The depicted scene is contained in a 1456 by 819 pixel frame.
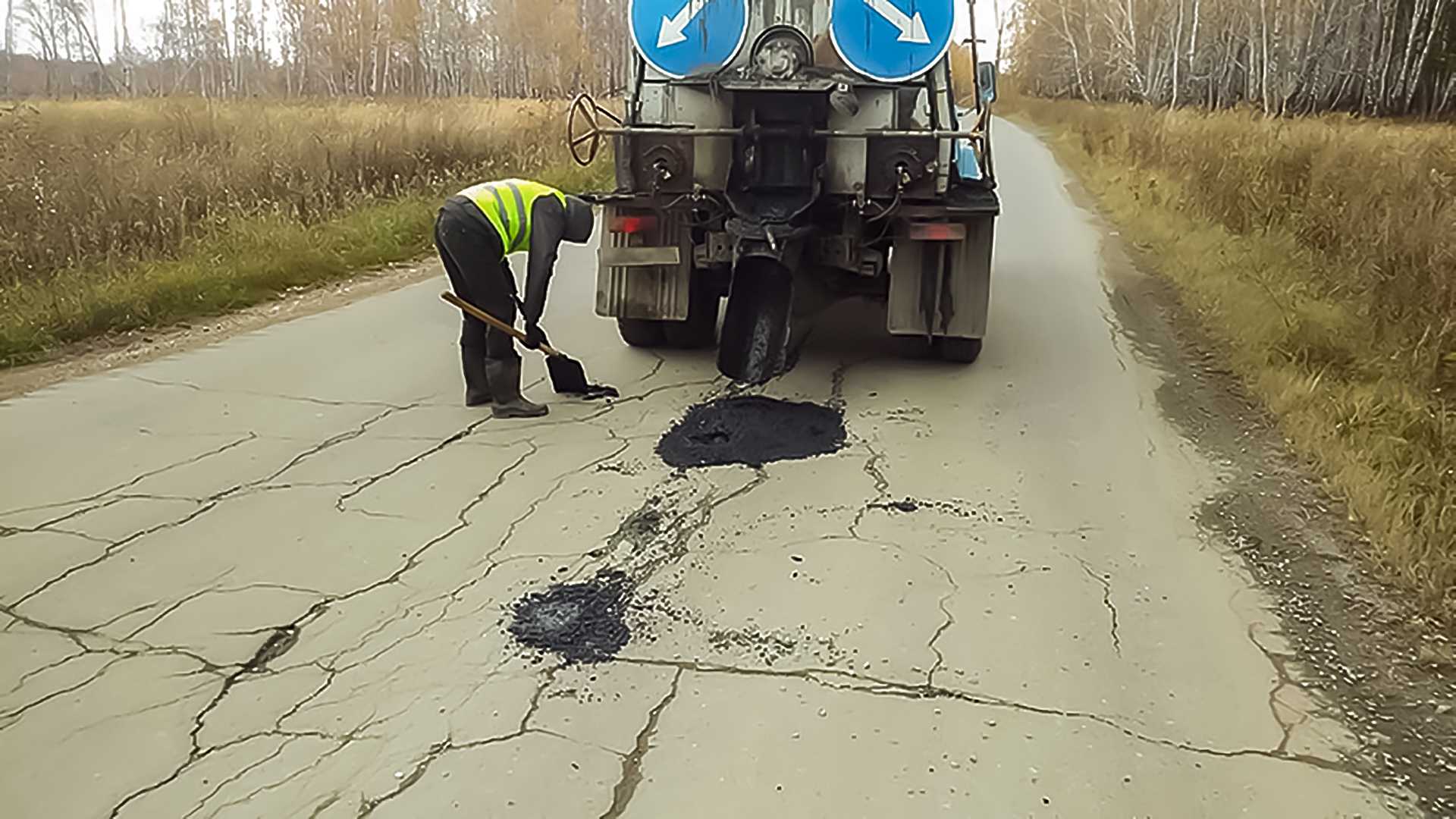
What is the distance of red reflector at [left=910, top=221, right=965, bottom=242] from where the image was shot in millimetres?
6941

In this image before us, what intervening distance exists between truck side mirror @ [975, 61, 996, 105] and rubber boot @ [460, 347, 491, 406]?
335 centimetres

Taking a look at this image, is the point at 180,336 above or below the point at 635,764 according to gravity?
above

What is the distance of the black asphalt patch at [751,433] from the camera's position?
19.4 feet

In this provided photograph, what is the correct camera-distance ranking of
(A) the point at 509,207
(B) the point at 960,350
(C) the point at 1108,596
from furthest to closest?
(B) the point at 960,350 < (A) the point at 509,207 < (C) the point at 1108,596

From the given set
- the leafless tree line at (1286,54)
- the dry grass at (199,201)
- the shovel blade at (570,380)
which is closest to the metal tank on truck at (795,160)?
the shovel blade at (570,380)

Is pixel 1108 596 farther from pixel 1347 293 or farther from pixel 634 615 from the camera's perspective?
pixel 1347 293

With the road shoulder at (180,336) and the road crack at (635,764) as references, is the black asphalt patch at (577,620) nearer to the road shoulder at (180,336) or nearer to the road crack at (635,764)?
the road crack at (635,764)

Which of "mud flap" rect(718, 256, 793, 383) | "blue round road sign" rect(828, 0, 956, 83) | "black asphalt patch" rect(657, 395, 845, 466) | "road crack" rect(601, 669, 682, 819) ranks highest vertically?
"blue round road sign" rect(828, 0, 956, 83)

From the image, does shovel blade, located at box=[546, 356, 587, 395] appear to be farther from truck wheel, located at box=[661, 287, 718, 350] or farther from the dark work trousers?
truck wheel, located at box=[661, 287, 718, 350]

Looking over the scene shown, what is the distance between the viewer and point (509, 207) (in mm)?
6164

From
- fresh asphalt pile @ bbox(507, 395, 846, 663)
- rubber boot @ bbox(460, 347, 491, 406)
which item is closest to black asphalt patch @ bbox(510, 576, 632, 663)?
fresh asphalt pile @ bbox(507, 395, 846, 663)

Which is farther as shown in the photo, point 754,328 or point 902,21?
point 754,328

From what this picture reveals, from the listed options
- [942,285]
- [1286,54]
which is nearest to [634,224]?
[942,285]

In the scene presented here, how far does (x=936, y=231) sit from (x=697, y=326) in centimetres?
182
